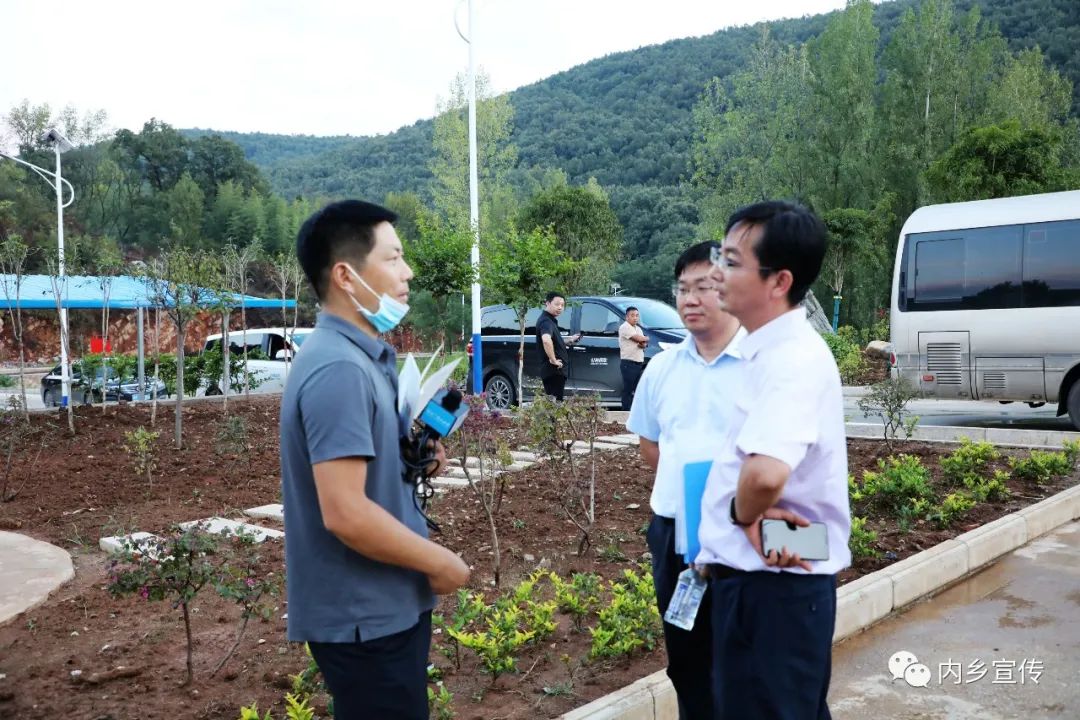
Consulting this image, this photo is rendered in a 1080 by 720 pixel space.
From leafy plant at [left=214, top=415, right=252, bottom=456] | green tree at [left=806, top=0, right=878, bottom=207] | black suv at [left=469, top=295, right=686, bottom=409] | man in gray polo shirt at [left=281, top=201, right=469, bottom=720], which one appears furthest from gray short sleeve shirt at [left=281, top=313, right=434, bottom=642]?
green tree at [left=806, top=0, right=878, bottom=207]

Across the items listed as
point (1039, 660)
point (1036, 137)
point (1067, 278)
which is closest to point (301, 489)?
point (1039, 660)

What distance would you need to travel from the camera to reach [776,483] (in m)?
2.07

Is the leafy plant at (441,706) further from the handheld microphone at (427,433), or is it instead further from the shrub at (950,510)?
the shrub at (950,510)

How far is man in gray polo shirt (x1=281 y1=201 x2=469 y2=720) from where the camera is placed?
6.43 feet

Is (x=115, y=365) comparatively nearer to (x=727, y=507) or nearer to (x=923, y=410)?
(x=923, y=410)

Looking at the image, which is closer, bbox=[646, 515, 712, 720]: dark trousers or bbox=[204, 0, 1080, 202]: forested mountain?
bbox=[646, 515, 712, 720]: dark trousers

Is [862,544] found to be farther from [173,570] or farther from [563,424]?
[173,570]

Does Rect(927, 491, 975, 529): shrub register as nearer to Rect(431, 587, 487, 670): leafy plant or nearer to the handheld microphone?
Rect(431, 587, 487, 670): leafy plant

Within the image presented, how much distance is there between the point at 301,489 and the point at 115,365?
1455 cm

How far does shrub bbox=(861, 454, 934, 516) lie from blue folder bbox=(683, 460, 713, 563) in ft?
16.4

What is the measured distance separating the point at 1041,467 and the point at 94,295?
17.1 meters

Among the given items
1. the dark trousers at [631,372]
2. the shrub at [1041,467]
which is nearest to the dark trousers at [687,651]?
the shrub at [1041,467]

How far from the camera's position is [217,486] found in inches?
327

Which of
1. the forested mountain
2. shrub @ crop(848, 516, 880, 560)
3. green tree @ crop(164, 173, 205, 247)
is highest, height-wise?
the forested mountain
